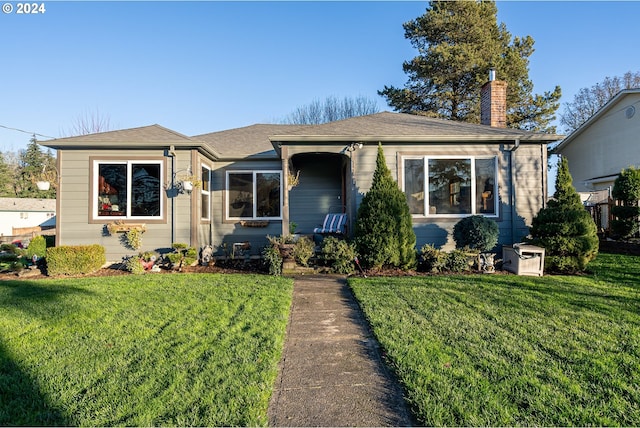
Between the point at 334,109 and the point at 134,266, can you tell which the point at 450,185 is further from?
the point at 334,109

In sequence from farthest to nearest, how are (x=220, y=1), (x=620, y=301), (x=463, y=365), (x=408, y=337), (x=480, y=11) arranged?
(x=480, y=11), (x=220, y=1), (x=620, y=301), (x=408, y=337), (x=463, y=365)

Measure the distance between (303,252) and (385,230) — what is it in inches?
72.2

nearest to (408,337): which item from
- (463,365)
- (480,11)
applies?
(463,365)

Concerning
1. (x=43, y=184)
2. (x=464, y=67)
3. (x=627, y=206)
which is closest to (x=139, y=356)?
(x=43, y=184)

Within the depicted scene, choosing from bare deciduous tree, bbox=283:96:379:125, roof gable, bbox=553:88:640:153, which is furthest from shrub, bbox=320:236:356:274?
bare deciduous tree, bbox=283:96:379:125

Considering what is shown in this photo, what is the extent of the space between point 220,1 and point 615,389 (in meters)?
10.2

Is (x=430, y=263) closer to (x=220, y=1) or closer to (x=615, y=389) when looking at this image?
(x=615, y=389)

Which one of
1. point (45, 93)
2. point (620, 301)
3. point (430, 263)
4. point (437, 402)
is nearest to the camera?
→ point (437, 402)

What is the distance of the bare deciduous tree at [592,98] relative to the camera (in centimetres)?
2384

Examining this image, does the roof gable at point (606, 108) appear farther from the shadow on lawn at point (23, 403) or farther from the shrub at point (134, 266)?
the shadow on lawn at point (23, 403)

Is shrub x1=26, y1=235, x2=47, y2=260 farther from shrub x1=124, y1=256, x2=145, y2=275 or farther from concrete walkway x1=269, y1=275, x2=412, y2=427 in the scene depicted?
concrete walkway x1=269, y1=275, x2=412, y2=427

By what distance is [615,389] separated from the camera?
90.8 inches

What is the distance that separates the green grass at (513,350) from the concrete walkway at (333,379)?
0.54 feet

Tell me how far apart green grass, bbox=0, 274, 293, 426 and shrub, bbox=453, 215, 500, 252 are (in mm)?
4410
